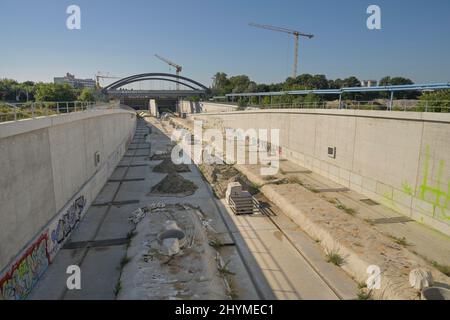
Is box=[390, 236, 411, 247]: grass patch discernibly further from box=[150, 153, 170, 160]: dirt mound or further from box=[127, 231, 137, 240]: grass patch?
box=[150, 153, 170, 160]: dirt mound

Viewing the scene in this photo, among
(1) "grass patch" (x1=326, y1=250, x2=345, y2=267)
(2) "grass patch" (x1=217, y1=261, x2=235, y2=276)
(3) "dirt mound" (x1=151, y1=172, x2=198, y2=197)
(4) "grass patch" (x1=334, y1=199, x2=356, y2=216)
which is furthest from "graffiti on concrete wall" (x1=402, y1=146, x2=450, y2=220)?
(3) "dirt mound" (x1=151, y1=172, x2=198, y2=197)

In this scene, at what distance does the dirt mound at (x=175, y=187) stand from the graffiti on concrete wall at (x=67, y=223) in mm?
6222

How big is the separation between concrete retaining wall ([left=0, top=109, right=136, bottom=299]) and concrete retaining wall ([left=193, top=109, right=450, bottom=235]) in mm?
19305

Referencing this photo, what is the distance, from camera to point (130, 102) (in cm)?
15175

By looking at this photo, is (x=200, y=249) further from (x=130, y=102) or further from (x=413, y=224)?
(x=130, y=102)

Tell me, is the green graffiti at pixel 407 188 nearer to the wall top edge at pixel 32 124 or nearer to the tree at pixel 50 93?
the wall top edge at pixel 32 124

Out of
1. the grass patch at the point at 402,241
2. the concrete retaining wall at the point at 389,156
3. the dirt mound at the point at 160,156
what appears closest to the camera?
the grass patch at the point at 402,241

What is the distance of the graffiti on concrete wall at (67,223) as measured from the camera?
14.6m

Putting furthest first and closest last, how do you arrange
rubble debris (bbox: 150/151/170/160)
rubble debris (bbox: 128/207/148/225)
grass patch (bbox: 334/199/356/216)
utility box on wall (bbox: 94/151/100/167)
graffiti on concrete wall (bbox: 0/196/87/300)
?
rubble debris (bbox: 150/151/170/160)
utility box on wall (bbox: 94/151/100/167)
grass patch (bbox: 334/199/356/216)
rubble debris (bbox: 128/207/148/225)
graffiti on concrete wall (bbox: 0/196/87/300)

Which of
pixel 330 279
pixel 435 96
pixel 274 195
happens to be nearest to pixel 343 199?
pixel 274 195

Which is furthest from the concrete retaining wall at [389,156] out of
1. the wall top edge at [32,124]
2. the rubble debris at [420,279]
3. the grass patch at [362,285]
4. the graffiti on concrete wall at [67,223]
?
the wall top edge at [32,124]

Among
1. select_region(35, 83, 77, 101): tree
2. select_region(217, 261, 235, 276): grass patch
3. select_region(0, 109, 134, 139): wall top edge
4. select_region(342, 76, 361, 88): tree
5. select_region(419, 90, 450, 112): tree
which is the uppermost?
select_region(342, 76, 361, 88): tree

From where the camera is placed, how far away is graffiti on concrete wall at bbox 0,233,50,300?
33.6ft
